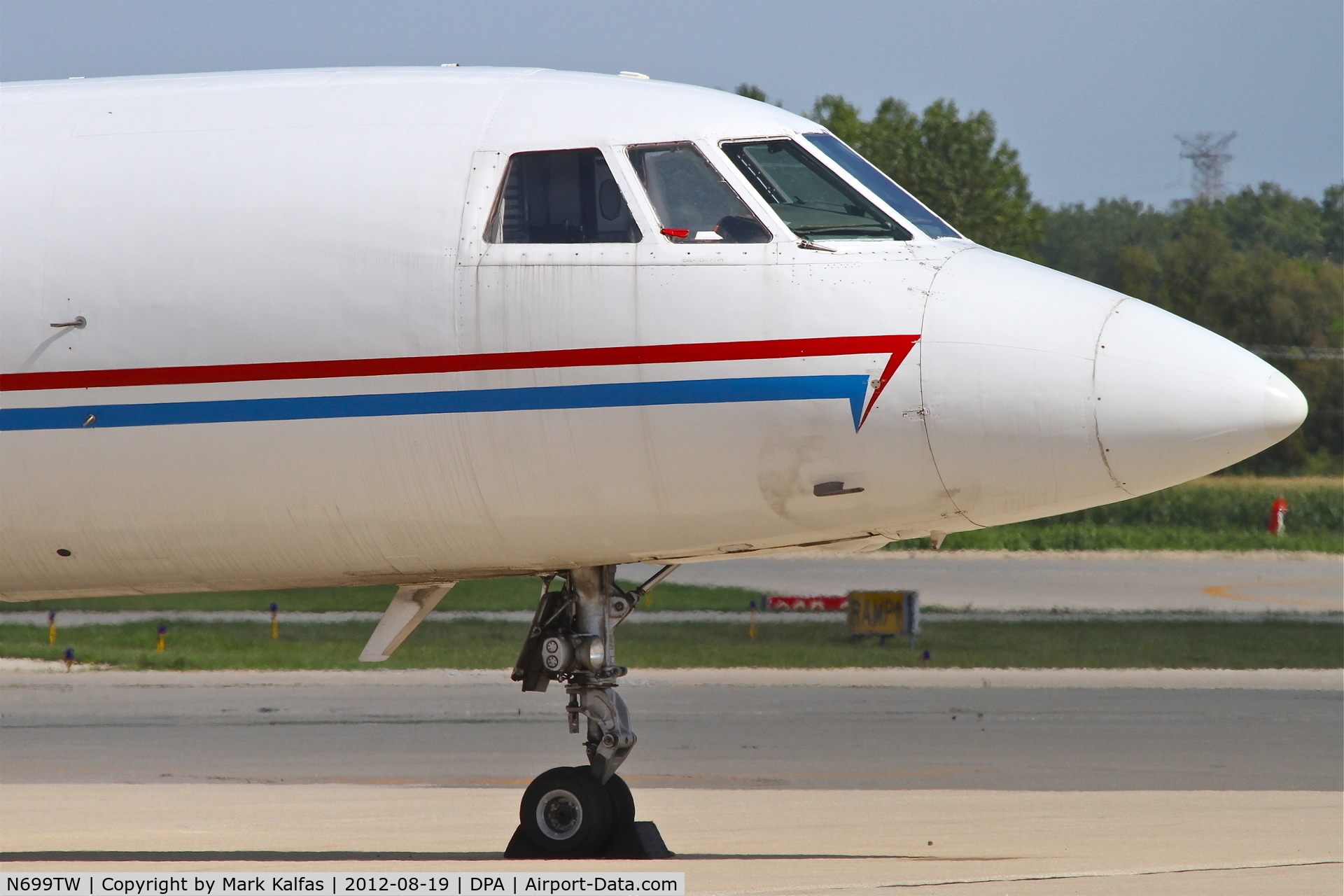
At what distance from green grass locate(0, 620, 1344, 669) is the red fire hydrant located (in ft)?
66.6

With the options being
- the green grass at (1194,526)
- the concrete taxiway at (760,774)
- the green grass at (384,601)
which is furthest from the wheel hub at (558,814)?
the green grass at (1194,526)

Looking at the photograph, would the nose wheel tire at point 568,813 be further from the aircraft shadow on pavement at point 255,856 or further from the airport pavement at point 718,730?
the airport pavement at point 718,730

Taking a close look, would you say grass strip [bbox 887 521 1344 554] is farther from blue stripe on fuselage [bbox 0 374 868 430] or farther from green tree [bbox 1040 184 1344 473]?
blue stripe on fuselage [bbox 0 374 868 430]

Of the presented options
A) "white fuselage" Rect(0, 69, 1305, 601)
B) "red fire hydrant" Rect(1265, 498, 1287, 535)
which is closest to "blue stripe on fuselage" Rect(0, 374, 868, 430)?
"white fuselage" Rect(0, 69, 1305, 601)

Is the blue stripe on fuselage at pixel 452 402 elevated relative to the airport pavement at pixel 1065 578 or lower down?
lower down

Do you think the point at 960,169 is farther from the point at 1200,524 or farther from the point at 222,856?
the point at 222,856

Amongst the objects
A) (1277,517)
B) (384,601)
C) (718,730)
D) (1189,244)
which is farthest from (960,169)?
(718,730)

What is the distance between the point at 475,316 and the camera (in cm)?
808

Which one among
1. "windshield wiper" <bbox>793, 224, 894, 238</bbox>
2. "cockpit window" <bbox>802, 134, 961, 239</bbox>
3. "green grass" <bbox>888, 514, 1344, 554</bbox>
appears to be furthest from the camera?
"green grass" <bbox>888, 514, 1344, 554</bbox>

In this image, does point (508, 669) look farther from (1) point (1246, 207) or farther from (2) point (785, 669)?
(1) point (1246, 207)

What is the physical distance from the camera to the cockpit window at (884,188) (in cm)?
848

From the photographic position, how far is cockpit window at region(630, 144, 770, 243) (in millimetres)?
8203

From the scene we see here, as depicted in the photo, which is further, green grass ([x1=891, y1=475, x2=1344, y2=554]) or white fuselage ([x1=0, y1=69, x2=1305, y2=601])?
green grass ([x1=891, y1=475, x2=1344, y2=554])

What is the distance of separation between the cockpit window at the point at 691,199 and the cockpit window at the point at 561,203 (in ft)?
0.58
